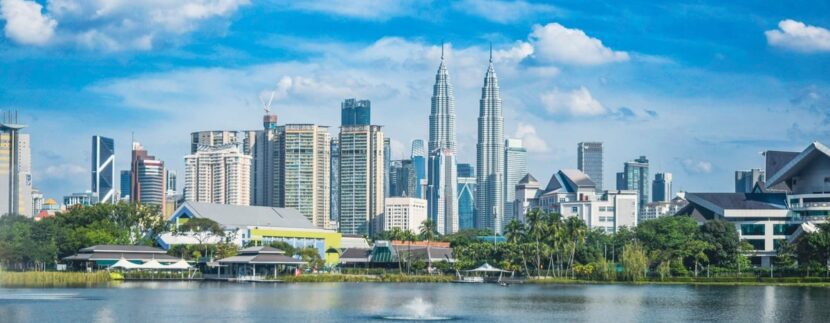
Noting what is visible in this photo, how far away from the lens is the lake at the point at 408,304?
5525 centimetres

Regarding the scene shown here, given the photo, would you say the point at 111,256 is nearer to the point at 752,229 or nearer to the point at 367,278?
the point at 367,278

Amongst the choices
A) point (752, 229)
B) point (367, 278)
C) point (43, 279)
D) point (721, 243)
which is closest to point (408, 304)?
point (43, 279)

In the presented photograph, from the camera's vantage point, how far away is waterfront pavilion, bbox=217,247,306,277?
350 feet

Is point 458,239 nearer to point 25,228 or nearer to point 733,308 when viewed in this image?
point 25,228

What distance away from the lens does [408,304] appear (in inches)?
2581

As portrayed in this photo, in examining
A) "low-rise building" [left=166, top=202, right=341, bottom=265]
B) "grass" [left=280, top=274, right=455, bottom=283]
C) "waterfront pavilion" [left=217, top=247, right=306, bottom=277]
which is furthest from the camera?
"low-rise building" [left=166, top=202, right=341, bottom=265]

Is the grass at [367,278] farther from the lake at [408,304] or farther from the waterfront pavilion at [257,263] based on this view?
the lake at [408,304]

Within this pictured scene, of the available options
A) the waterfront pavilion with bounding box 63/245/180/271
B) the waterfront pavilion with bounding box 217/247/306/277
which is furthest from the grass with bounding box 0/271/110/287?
the waterfront pavilion with bounding box 217/247/306/277

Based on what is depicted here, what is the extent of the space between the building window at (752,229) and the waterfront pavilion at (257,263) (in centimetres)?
4832

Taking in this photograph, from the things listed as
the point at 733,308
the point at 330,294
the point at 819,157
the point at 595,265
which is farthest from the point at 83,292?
the point at 819,157

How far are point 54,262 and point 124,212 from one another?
12.5 metres

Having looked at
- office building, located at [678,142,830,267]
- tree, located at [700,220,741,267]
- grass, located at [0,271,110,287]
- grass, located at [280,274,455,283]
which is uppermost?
office building, located at [678,142,830,267]

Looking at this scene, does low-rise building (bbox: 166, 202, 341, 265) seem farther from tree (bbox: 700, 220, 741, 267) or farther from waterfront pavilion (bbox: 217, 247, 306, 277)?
tree (bbox: 700, 220, 741, 267)

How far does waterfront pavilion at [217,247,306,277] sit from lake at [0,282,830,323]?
19.5 metres
